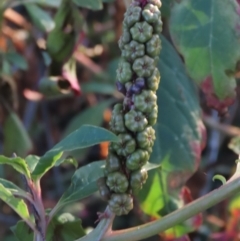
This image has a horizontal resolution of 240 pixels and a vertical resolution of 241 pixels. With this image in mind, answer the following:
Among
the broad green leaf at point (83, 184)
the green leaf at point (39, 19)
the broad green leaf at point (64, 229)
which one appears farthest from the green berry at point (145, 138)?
the green leaf at point (39, 19)

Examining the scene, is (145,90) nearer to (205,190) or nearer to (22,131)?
(22,131)

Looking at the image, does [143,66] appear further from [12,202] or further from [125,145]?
[12,202]

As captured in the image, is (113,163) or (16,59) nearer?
(113,163)

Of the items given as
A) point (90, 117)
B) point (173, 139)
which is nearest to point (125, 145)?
point (173, 139)

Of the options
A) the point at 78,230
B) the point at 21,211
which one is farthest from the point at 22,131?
the point at 21,211

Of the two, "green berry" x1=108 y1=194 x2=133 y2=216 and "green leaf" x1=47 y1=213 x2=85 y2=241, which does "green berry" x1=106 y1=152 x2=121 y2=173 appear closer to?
"green berry" x1=108 y1=194 x2=133 y2=216
